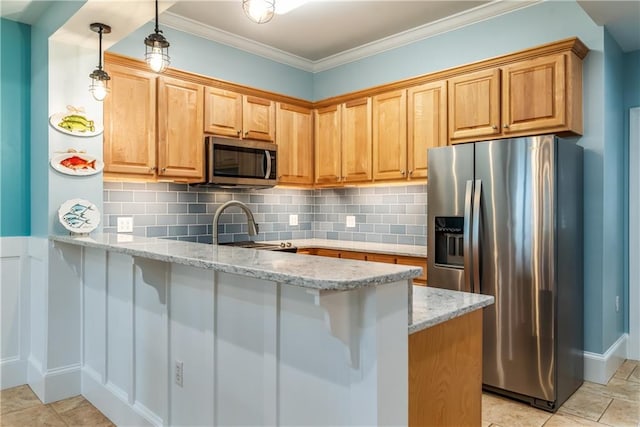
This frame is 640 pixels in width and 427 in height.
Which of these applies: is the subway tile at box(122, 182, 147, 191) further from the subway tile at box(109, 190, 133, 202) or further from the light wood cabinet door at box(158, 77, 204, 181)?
the light wood cabinet door at box(158, 77, 204, 181)

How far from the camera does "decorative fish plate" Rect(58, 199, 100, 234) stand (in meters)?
2.58

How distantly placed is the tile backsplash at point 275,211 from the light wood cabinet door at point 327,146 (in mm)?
367

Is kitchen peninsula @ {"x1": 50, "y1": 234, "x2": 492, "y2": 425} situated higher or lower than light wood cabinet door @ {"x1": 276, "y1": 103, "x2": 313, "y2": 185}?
lower

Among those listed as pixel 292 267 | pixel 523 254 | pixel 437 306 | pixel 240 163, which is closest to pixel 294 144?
pixel 240 163

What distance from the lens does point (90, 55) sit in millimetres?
2764

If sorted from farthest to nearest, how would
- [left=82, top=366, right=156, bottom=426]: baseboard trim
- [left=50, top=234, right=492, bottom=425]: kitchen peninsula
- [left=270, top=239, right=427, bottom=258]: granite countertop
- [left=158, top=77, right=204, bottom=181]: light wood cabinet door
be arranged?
[left=270, top=239, right=427, bottom=258]: granite countertop, [left=158, top=77, right=204, bottom=181]: light wood cabinet door, [left=82, top=366, right=156, bottom=426]: baseboard trim, [left=50, top=234, right=492, bottom=425]: kitchen peninsula

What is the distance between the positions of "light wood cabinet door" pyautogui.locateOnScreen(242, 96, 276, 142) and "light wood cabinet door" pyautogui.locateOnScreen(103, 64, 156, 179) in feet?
2.71

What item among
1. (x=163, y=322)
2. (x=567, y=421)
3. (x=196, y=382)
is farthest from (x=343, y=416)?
(x=567, y=421)

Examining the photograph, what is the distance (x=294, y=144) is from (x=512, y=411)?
2.88 metres

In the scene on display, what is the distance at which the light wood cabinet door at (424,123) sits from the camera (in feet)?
11.3

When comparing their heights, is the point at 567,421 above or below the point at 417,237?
below

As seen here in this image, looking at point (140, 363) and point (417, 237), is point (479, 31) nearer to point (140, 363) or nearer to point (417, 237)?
point (417, 237)

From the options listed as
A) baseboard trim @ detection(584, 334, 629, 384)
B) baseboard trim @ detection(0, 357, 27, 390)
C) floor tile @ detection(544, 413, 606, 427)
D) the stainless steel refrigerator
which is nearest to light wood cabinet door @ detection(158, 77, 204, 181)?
baseboard trim @ detection(0, 357, 27, 390)

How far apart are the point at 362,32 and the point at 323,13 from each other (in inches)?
21.3
